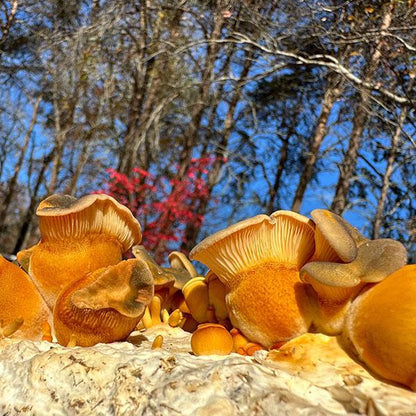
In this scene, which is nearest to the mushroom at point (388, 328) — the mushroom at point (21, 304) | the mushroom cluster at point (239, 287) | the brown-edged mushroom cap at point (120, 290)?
the mushroom cluster at point (239, 287)

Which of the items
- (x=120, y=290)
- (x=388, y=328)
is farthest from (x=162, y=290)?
(x=388, y=328)

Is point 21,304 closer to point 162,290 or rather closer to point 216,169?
point 162,290

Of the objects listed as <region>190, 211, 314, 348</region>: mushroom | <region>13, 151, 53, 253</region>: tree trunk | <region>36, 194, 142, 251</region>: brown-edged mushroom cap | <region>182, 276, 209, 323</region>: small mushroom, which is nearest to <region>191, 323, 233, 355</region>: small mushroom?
<region>190, 211, 314, 348</region>: mushroom

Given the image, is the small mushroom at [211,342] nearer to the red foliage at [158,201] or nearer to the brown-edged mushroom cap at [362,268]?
the brown-edged mushroom cap at [362,268]

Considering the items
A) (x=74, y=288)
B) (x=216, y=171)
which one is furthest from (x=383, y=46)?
(x=74, y=288)

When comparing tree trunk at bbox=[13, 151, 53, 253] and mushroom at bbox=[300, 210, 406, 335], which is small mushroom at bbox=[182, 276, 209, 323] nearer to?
mushroom at bbox=[300, 210, 406, 335]

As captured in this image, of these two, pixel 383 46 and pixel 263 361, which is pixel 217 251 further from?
pixel 383 46
